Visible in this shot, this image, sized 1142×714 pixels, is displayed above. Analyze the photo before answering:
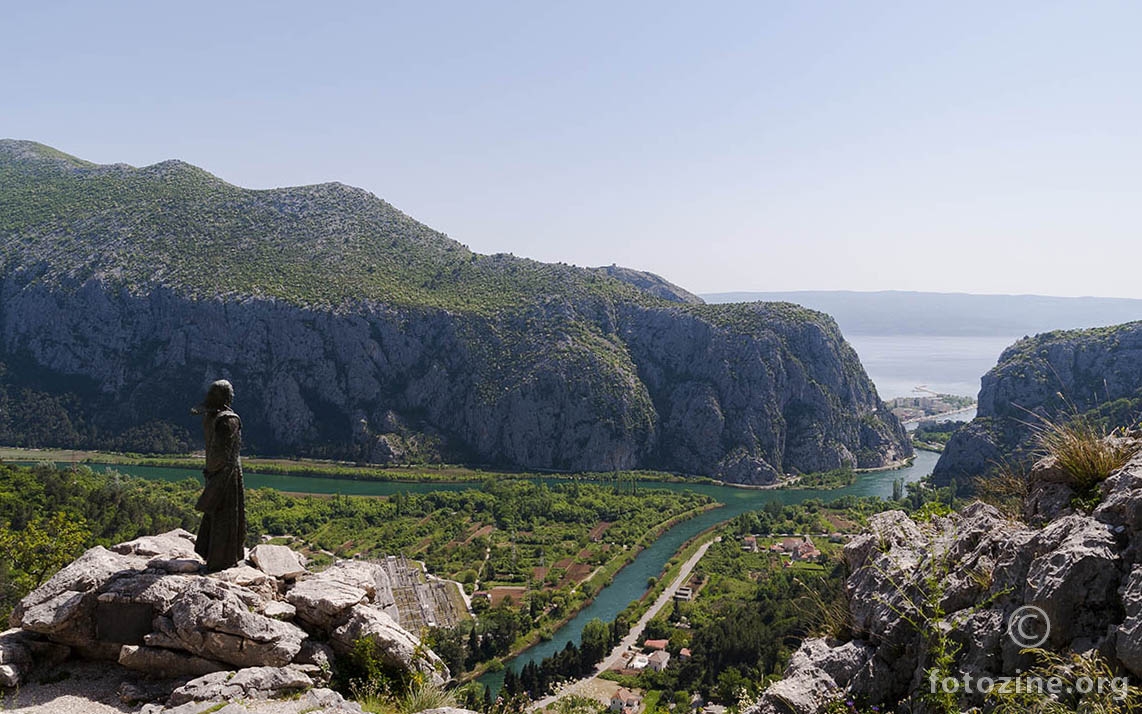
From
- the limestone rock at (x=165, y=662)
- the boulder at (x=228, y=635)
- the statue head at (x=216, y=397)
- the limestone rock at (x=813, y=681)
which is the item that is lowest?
the limestone rock at (x=165, y=662)

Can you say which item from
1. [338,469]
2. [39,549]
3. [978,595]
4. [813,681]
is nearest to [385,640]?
[813,681]

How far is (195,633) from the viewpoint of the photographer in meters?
8.84

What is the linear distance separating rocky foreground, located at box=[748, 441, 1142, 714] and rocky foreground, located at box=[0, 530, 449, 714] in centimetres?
569

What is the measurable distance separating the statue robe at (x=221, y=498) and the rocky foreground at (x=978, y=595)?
8498 mm

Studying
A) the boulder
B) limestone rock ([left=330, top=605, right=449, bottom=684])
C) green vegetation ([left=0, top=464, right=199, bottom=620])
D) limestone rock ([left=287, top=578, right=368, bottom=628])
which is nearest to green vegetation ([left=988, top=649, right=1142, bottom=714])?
limestone rock ([left=330, top=605, right=449, bottom=684])

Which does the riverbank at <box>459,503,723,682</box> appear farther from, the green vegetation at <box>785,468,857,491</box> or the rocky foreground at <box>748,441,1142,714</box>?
the rocky foreground at <box>748,441,1142,714</box>

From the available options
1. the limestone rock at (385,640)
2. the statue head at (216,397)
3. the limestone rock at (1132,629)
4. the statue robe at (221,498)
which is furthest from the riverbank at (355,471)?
the limestone rock at (1132,629)

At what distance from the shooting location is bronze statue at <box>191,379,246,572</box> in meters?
10.5

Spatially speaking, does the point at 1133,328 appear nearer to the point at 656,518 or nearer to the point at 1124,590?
the point at 656,518

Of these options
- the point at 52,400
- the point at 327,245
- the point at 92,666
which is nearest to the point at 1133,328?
the point at 92,666

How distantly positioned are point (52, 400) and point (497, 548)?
8347 centimetres

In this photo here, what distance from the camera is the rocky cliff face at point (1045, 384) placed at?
76.7 metres

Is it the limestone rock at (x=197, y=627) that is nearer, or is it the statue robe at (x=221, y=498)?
the limestone rock at (x=197, y=627)

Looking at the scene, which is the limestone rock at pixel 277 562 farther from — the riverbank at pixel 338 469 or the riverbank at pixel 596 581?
the riverbank at pixel 338 469
